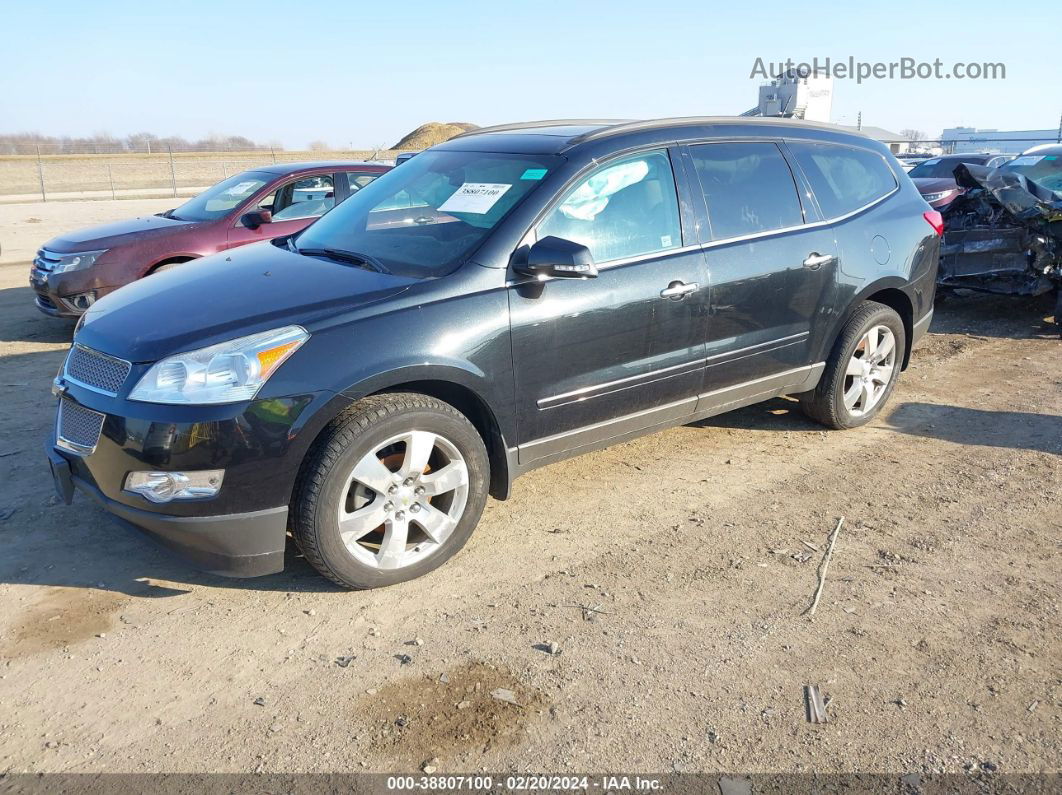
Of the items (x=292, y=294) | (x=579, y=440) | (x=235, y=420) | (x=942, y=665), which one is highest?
(x=292, y=294)

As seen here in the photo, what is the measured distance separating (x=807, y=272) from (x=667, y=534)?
1.79 metres

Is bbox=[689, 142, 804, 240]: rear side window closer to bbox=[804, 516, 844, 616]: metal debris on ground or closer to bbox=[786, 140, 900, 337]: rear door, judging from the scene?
bbox=[786, 140, 900, 337]: rear door

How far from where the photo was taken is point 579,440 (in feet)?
13.5

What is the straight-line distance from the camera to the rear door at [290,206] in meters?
8.02

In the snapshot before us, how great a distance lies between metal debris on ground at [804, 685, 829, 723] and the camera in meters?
2.79

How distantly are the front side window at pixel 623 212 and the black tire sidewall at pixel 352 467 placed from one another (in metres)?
1.02

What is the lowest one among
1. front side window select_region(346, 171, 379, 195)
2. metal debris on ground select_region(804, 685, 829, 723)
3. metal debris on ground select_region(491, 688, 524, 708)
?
metal debris on ground select_region(804, 685, 829, 723)

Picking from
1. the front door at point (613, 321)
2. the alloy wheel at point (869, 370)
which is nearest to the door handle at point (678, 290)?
the front door at point (613, 321)

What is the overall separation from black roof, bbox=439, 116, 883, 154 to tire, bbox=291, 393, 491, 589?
1.52 m

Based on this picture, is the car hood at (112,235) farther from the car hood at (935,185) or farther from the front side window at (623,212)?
the car hood at (935,185)

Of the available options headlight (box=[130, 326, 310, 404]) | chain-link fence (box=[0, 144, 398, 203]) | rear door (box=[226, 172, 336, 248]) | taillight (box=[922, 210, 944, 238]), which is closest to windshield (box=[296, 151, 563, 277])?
headlight (box=[130, 326, 310, 404])

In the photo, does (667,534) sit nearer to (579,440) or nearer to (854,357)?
(579,440)

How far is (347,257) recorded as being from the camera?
13.3 feet

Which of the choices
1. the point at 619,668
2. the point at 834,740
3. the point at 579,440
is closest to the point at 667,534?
the point at 579,440
